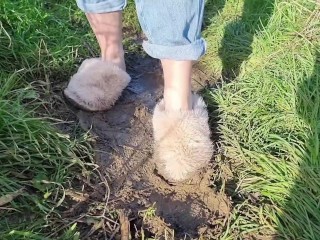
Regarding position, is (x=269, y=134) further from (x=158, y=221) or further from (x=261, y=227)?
(x=158, y=221)

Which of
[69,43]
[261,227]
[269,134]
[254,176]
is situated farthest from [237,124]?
[69,43]

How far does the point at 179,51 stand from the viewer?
156cm

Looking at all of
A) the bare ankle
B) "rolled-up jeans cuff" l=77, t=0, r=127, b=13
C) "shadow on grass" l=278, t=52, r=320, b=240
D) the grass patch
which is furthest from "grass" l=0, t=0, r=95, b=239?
"shadow on grass" l=278, t=52, r=320, b=240

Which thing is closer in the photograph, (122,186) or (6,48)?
(122,186)

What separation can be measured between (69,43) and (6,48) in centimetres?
27

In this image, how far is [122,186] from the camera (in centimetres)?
174

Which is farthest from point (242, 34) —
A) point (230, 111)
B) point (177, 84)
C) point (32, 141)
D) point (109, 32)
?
point (32, 141)

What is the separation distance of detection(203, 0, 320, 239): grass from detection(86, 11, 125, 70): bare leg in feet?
1.17

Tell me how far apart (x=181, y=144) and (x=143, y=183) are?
16 centimetres

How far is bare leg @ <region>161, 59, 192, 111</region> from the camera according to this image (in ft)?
5.32

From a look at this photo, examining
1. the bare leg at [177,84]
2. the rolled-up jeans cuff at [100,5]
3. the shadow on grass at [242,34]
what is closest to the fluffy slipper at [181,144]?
the bare leg at [177,84]

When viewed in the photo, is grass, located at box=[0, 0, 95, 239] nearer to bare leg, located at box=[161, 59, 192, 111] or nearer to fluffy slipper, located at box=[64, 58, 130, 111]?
fluffy slipper, located at box=[64, 58, 130, 111]

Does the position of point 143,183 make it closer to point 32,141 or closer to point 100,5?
point 32,141

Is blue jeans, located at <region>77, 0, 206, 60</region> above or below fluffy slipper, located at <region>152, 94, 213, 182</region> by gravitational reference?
above
